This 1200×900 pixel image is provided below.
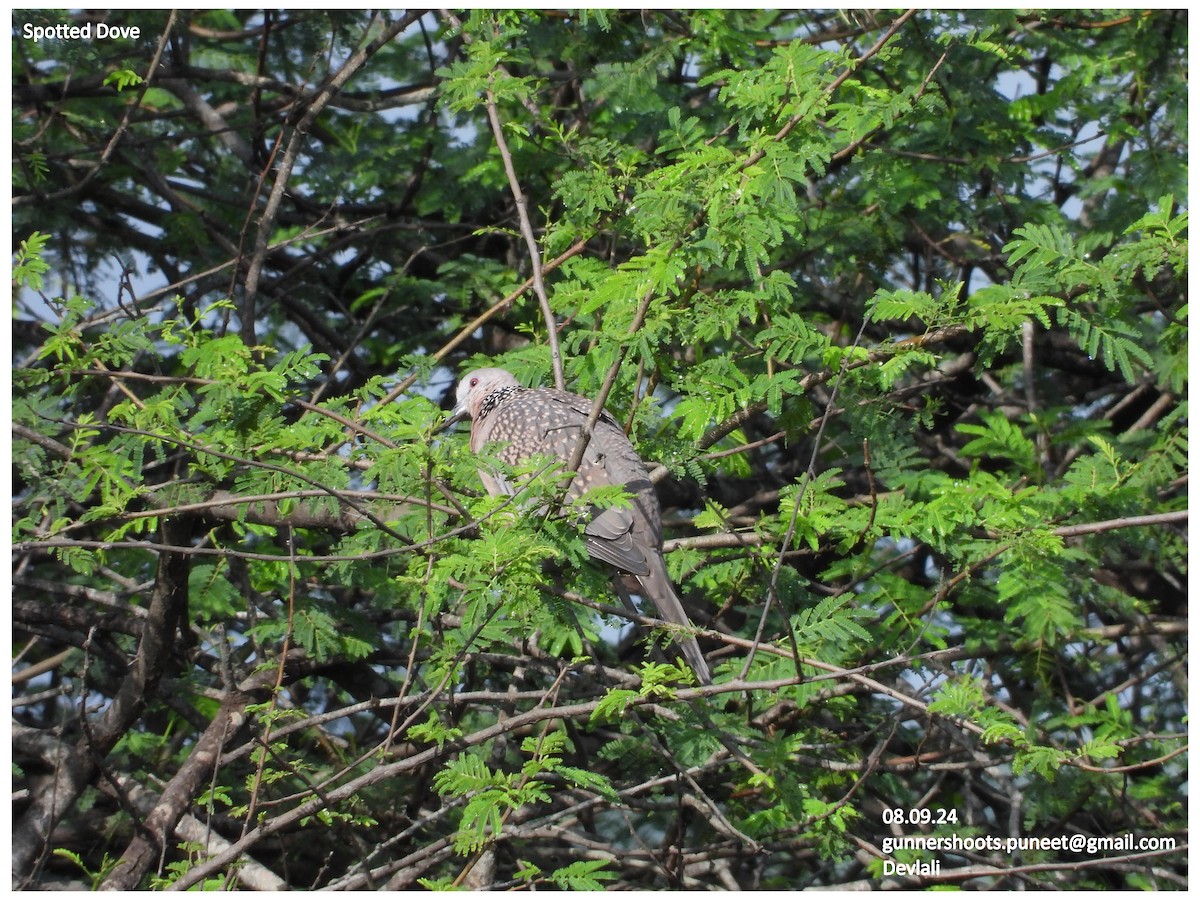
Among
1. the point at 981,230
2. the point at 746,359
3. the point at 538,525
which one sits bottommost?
the point at 538,525

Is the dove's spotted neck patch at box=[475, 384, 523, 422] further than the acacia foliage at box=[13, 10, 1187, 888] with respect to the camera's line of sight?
Yes

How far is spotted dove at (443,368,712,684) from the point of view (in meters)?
4.64

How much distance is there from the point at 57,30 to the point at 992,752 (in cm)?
564

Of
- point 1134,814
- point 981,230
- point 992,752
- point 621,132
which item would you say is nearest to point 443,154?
point 621,132

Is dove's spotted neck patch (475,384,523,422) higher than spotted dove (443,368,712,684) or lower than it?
higher

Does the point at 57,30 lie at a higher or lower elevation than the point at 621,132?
higher

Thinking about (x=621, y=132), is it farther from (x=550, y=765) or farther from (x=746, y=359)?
(x=550, y=765)

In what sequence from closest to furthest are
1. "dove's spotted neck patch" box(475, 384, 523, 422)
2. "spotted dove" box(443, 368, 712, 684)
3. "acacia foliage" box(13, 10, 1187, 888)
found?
"acacia foliage" box(13, 10, 1187, 888)
"spotted dove" box(443, 368, 712, 684)
"dove's spotted neck patch" box(475, 384, 523, 422)

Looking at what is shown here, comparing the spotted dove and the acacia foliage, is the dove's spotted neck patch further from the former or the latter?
the acacia foliage

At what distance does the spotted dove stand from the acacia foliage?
161 mm

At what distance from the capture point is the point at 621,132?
6.20m

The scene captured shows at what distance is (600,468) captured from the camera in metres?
4.94

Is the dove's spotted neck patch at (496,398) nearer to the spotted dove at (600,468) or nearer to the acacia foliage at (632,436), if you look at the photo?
the spotted dove at (600,468)

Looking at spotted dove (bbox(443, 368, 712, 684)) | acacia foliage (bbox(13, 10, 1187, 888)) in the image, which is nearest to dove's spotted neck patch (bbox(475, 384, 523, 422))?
spotted dove (bbox(443, 368, 712, 684))
